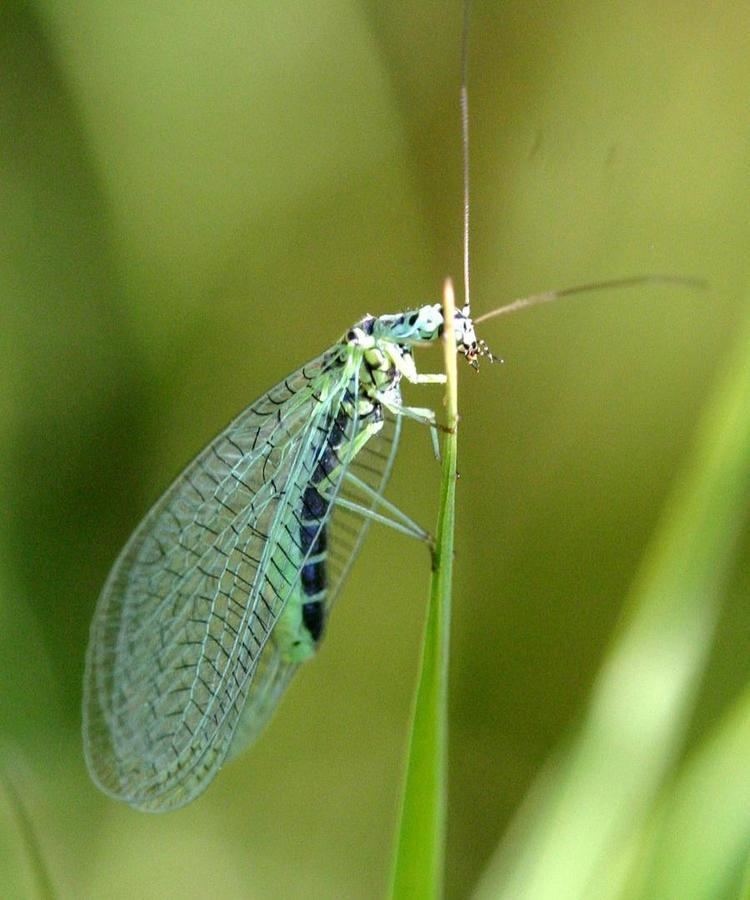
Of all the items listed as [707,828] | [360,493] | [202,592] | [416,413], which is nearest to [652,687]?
[707,828]

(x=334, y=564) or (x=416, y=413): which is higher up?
(x=416, y=413)

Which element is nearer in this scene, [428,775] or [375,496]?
[428,775]

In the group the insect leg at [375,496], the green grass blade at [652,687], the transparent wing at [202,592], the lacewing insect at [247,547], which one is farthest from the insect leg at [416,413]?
the green grass blade at [652,687]

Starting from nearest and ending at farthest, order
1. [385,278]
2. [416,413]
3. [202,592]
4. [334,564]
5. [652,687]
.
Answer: [652,687] < [416,413] < [202,592] < [334,564] < [385,278]

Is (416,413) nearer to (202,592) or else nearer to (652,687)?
(202,592)

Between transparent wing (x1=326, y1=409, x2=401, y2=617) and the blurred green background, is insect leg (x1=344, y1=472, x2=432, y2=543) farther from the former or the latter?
the blurred green background

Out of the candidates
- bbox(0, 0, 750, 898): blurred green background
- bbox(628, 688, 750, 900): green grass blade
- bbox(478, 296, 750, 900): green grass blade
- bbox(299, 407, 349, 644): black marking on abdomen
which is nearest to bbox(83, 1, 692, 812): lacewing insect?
bbox(299, 407, 349, 644): black marking on abdomen

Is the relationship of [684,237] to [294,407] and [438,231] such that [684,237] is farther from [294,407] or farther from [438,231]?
[294,407]

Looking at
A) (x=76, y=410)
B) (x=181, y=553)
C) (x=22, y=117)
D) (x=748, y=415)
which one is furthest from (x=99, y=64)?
(x=748, y=415)
